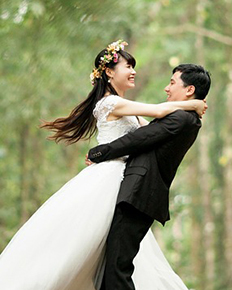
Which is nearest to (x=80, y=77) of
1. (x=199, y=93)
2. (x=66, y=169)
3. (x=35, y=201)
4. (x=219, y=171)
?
(x=35, y=201)

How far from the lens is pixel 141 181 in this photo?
4383 millimetres

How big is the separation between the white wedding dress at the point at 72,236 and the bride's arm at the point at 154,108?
7 centimetres

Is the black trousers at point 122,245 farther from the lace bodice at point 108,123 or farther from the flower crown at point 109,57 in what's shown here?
the flower crown at point 109,57

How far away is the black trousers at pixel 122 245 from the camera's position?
4301 millimetres

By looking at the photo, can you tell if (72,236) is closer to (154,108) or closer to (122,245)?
(122,245)

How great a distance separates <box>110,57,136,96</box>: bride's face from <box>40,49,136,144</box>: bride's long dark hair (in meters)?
0.03

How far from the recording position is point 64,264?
4234mm

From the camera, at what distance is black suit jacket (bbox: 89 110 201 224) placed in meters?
4.39

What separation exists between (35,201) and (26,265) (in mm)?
9763

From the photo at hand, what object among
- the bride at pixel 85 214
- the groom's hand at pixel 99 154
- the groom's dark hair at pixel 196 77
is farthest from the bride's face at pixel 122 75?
the groom's hand at pixel 99 154

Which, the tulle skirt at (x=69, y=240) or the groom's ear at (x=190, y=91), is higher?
the groom's ear at (x=190, y=91)

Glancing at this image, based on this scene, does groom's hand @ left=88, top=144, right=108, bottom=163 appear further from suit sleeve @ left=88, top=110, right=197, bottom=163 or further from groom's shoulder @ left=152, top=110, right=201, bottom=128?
groom's shoulder @ left=152, top=110, right=201, bottom=128

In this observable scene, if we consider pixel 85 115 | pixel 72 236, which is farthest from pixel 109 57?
pixel 72 236

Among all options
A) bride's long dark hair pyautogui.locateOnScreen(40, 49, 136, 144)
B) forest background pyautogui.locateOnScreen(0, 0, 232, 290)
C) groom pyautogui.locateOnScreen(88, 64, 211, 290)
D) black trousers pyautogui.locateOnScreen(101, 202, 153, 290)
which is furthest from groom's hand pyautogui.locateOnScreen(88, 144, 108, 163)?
forest background pyautogui.locateOnScreen(0, 0, 232, 290)
